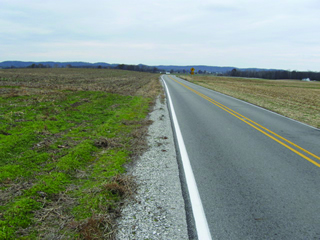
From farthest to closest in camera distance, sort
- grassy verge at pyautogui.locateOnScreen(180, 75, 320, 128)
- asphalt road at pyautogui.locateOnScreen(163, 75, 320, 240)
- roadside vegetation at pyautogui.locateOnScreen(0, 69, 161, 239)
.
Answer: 1. grassy verge at pyautogui.locateOnScreen(180, 75, 320, 128)
2. asphalt road at pyautogui.locateOnScreen(163, 75, 320, 240)
3. roadside vegetation at pyautogui.locateOnScreen(0, 69, 161, 239)

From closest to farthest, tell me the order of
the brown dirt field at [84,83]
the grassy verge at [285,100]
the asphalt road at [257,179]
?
1. the asphalt road at [257,179]
2. the grassy verge at [285,100]
3. the brown dirt field at [84,83]

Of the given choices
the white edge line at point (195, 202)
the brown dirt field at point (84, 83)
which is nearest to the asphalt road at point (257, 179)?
the white edge line at point (195, 202)

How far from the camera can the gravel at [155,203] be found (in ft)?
11.0

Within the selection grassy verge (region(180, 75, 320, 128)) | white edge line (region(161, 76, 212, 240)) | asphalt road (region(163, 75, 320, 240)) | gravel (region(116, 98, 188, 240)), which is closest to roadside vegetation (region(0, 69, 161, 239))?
gravel (region(116, 98, 188, 240))

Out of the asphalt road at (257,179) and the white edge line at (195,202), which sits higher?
the asphalt road at (257,179)

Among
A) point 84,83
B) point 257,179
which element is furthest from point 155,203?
point 84,83

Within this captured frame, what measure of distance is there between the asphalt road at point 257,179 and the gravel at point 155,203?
1.51 feet

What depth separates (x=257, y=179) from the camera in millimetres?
5145

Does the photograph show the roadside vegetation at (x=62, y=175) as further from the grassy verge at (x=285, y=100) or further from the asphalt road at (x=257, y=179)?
the grassy verge at (x=285, y=100)

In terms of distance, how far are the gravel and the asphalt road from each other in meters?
0.46

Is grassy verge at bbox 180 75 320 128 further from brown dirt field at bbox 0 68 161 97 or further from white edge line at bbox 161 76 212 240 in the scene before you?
brown dirt field at bbox 0 68 161 97

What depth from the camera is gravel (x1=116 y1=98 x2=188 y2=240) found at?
3.35 meters

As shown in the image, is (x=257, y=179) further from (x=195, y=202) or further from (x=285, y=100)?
(x=285, y=100)

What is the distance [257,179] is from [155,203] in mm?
2349
